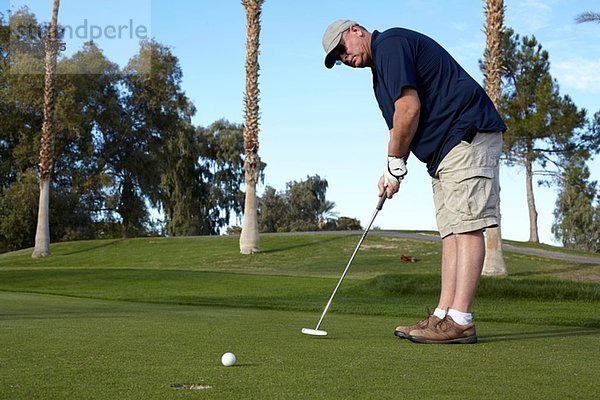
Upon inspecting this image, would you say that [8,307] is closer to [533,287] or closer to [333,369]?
[333,369]

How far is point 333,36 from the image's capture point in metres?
5.46

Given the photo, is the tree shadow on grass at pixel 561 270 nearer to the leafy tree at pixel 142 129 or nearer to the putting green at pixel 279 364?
the putting green at pixel 279 364

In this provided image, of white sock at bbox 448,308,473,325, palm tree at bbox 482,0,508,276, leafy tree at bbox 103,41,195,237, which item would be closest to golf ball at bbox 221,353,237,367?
white sock at bbox 448,308,473,325

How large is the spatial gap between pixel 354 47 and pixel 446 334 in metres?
2.05

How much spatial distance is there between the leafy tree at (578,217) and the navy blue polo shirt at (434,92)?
4574 cm

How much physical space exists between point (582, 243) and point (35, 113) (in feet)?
124

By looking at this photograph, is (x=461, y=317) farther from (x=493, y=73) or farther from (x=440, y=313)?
(x=493, y=73)

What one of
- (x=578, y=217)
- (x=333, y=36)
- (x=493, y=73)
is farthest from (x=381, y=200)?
(x=578, y=217)

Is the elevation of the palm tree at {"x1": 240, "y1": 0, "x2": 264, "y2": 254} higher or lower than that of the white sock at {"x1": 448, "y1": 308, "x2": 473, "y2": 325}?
higher

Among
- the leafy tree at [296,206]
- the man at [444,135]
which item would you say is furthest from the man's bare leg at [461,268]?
the leafy tree at [296,206]

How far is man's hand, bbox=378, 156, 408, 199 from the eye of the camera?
5.39m

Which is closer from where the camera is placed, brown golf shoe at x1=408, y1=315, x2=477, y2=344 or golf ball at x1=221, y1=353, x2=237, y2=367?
golf ball at x1=221, y1=353, x2=237, y2=367

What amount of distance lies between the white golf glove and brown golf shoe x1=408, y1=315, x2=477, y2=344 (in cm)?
99

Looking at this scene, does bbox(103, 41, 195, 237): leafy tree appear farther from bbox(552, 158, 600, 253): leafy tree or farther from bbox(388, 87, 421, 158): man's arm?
bbox(388, 87, 421, 158): man's arm
